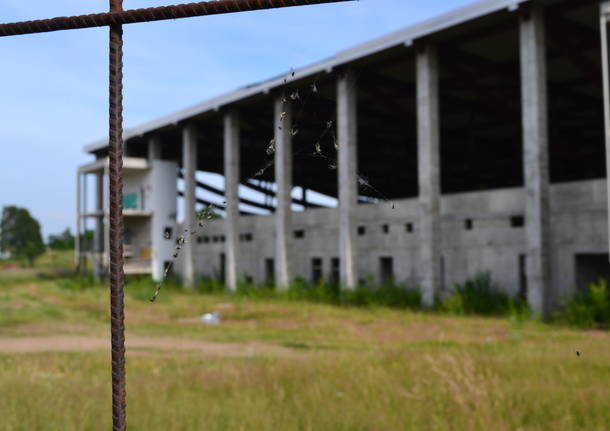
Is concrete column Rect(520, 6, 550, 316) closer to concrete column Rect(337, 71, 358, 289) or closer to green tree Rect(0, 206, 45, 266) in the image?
concrete column Rect(337, 71, 358, 289)

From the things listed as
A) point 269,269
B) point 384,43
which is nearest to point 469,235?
point 384,43

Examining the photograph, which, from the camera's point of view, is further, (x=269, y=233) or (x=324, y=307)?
(x=269, y=233)

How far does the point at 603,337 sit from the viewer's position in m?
16.5

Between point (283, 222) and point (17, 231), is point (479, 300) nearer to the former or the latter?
point (283, 222)

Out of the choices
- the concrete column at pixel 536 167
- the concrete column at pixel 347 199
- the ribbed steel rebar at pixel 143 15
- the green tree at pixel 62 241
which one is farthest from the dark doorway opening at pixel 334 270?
the green tree at pixel 62 241

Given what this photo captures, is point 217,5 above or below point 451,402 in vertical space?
above

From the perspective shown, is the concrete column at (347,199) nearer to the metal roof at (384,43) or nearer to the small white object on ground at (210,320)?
the metal roof at (384,43)

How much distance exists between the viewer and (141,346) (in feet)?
55.3

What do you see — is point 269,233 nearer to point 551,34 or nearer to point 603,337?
point 551,34

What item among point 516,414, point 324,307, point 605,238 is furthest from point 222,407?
point 324,307

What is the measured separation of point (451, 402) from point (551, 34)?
1851 cm

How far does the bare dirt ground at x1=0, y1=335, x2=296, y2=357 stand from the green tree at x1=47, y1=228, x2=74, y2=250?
9156 centimetres

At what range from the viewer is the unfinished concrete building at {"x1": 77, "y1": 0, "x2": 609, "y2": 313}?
21.7 m

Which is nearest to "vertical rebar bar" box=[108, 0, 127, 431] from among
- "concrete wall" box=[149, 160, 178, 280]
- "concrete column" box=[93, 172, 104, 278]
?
"concrete wall" box=[149, 160, 178, 280]
